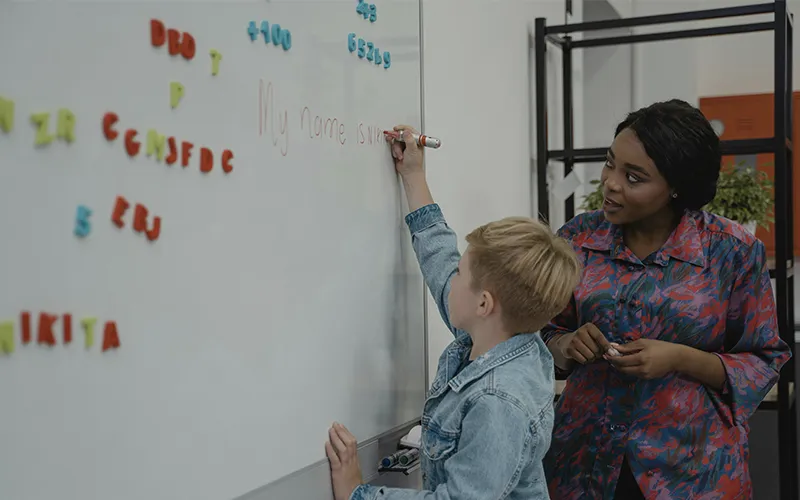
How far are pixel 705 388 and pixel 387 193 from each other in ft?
2.34

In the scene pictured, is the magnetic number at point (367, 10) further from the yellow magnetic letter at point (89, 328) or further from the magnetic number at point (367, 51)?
the yellow magnetic letter at point (89, 328)

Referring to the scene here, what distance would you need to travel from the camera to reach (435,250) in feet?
4.87

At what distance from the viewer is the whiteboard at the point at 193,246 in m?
0.83

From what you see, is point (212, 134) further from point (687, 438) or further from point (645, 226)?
point (687, 438)

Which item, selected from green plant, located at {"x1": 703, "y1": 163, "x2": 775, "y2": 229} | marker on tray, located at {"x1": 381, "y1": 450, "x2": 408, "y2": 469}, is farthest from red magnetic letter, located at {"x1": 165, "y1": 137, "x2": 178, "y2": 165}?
green plant, located at {"x1": 703, "y1": 163, "x2": 775, "y2": 229}

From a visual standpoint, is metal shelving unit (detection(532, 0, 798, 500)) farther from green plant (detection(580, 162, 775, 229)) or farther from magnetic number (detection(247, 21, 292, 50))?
magnetic number (detection(247, 21, 292, 50))

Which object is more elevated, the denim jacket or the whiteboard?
the whiteboard

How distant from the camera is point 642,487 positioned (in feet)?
5.20

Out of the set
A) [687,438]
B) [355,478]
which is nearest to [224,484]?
[355,478]

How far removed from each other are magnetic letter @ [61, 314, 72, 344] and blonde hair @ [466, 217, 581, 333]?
0.61 m

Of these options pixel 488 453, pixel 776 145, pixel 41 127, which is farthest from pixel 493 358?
pixel 776 145

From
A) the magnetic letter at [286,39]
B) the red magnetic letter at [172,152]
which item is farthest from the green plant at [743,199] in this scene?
the red magnetic letter at [172,152]

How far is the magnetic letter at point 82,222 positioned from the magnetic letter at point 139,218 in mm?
65

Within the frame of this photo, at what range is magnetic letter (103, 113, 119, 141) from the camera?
90cm
